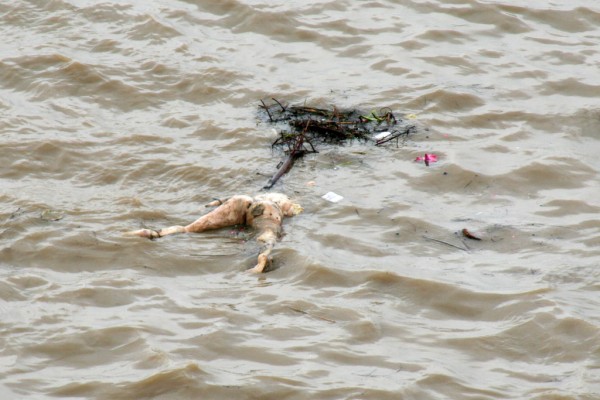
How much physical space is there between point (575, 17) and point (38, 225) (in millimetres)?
6023

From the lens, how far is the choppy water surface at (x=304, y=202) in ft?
15.3

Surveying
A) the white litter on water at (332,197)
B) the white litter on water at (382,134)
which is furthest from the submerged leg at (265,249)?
the white litter on water at (382,134)

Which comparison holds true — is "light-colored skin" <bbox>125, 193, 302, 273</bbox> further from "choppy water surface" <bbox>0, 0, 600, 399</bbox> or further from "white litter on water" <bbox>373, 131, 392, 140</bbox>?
"white litter on water" <bbox>373, 131, 392, 140</bbox>

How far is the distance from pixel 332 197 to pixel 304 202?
214 millimetres

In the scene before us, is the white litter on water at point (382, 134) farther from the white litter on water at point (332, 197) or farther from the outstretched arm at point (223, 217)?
the outstretched arm at point (223, 217)

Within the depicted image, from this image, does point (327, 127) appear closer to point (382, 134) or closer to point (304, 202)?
point (382, 134)

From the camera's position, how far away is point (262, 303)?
5160 millimetres

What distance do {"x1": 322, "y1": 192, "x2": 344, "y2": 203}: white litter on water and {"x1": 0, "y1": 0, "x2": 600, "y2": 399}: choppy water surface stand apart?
89mm

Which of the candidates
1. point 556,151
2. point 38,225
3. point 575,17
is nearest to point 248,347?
point 38,225

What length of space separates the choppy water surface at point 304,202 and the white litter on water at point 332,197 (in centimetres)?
9

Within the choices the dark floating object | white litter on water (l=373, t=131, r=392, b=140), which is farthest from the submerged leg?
white litter on water (l=373, t=131, r=392, b=140)

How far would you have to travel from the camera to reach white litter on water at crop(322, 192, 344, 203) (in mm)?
6423

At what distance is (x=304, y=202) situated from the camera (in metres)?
6.38

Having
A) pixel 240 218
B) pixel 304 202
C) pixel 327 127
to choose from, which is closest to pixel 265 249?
pixel 240 218
